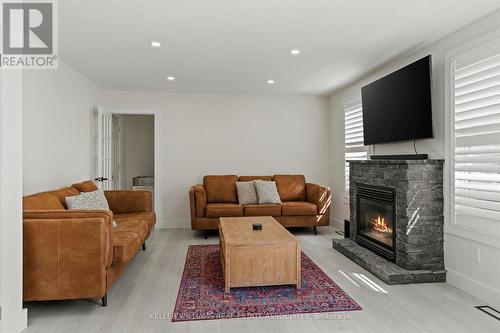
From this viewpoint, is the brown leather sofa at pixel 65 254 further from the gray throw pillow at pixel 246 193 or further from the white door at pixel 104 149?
the gray throw pillow at pixel 246 193

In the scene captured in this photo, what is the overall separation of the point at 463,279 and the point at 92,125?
5.37 m

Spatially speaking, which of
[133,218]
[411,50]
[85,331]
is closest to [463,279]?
[411,50]

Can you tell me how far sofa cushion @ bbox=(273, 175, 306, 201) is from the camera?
5.34 metres

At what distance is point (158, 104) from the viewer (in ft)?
18.0

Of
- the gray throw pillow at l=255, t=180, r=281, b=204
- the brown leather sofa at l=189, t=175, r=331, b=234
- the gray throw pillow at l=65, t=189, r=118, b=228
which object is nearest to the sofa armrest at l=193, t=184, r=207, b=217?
the brown leather sofa at l=189, t=175, r=331, b=234

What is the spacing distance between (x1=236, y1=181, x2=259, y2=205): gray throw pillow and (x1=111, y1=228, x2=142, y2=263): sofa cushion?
2.19m

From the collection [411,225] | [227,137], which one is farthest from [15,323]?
[227,137]

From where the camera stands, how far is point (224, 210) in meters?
4.61

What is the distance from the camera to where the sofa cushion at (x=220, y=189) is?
16.9ft

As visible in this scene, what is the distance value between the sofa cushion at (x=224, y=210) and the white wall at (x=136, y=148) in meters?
2.79

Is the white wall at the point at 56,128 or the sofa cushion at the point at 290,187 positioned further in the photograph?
the sofa cushion at the point at 290,187

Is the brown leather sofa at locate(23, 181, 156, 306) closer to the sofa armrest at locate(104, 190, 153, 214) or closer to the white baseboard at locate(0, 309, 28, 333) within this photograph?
the white baseboard at locate(0, 309, 28, 333)

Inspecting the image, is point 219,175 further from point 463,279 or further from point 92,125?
point 463,279

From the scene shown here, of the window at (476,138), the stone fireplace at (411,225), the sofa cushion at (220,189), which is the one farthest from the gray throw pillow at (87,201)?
the window at (476,138)
